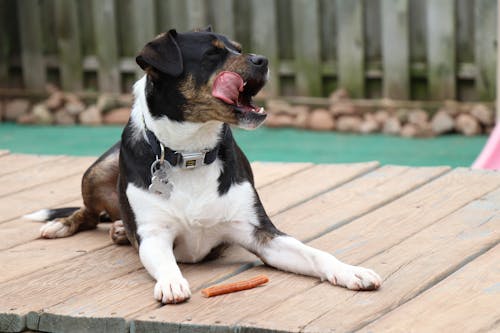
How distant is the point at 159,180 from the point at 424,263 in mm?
1033

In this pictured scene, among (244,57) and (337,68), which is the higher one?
(244,57)

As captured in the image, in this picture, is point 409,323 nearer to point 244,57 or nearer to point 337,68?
point 244,57

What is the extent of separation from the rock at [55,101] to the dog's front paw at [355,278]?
277 inches

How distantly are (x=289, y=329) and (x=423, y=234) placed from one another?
119cm

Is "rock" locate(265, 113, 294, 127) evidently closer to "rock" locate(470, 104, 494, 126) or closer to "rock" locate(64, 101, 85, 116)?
"rock" locate(470, 104, 494, 126)

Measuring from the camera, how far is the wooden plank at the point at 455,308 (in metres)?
3.12

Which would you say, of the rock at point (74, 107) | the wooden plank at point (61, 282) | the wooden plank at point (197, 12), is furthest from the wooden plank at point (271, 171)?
the rock at point (74, 107)

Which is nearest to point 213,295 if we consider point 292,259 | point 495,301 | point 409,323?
point 292,259

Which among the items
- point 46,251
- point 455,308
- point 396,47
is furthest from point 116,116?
point 455,308

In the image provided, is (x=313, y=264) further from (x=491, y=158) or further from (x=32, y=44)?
(x=32, y=44)

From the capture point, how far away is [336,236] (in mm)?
4207

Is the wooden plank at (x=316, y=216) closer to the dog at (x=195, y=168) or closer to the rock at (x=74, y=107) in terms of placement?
the dog at (x=195, y=168)

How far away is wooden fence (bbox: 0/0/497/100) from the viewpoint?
336 inches

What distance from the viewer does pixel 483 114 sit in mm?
8484
